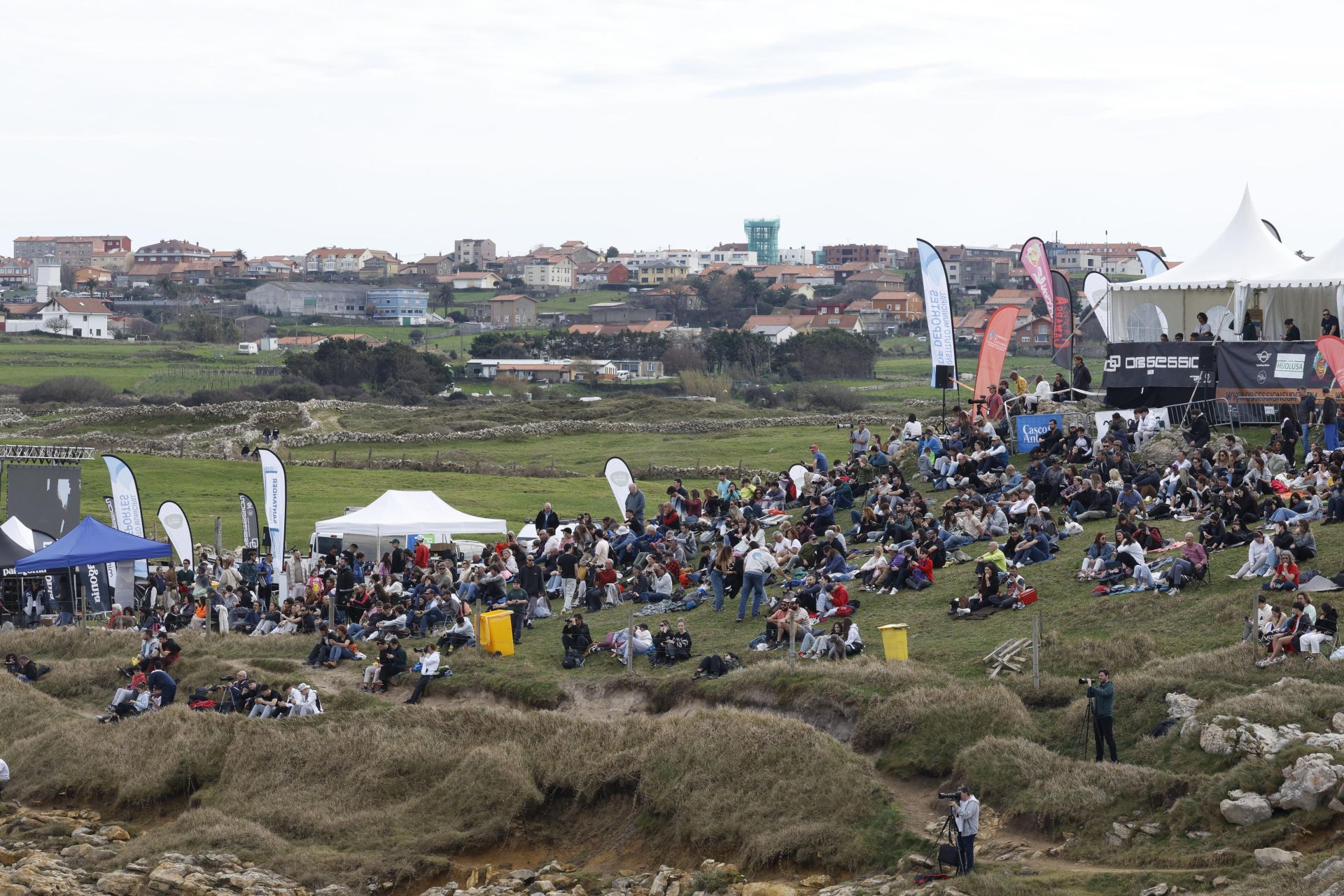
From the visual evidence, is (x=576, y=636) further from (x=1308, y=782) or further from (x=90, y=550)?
(x=90, y=550)

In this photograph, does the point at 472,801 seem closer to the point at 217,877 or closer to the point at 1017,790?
the point at 217,877

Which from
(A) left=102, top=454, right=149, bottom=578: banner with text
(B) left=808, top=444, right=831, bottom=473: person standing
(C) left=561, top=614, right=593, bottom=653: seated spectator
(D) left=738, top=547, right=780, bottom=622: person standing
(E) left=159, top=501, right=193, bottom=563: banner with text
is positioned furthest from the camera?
(A) left=102, top=454, right=149, bottom=578: banner with text

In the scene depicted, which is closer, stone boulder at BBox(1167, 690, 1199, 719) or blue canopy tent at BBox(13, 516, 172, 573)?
stone boulder at BBox(1167, 690, 1199, 719)

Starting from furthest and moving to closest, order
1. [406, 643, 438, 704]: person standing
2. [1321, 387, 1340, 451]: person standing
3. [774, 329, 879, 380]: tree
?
[774, 329, 879, 380]: tree < [1321, 387, 1340, 451]: person standing < [406, 643, 438, 704]: person standing

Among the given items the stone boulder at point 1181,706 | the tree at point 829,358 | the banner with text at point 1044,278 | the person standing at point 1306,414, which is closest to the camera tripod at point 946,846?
the stone boulder at point 1181,706

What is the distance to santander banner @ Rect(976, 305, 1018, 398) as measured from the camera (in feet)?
106

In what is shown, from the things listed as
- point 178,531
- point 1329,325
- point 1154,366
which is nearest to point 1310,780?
point 1329,325

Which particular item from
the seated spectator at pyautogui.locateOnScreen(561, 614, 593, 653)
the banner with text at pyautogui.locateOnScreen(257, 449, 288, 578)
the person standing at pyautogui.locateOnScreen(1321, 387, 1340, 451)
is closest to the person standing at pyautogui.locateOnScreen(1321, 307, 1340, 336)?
the person standing at pyautogui.locateOnScreen(1321, 387, 1340, 451)

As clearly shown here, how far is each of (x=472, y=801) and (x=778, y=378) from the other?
90.4 meters

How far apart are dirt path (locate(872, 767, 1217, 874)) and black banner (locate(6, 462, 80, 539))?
23877mm

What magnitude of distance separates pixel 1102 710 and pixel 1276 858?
9.59ft

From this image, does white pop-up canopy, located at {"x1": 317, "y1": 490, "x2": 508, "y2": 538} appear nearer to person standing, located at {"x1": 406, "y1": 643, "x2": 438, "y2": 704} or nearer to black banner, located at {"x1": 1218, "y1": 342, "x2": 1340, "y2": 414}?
person standing, located at {"x1": 406, "y1": 643, "x2": 438, "y2": 704}

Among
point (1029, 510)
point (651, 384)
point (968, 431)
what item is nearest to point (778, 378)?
point (651, 384)

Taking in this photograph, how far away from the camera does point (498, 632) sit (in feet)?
76.5
